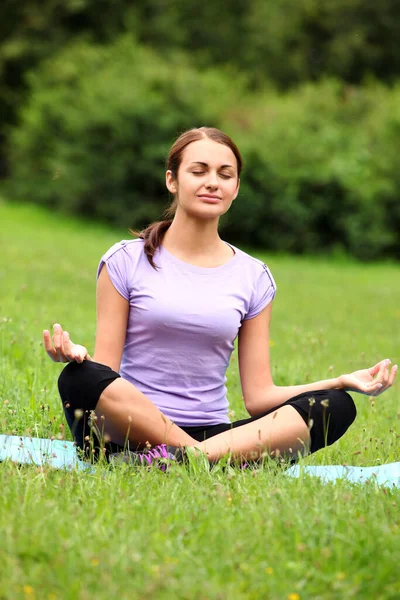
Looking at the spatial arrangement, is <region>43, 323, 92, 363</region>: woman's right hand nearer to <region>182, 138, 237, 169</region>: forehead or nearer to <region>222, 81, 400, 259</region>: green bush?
<region>182, 138, 237, 169</region>: forehead

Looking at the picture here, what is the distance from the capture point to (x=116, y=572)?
2.30 metres

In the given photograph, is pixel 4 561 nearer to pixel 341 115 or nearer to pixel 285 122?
pixel 285 122

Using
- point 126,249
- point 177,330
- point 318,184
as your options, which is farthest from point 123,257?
point 318,184

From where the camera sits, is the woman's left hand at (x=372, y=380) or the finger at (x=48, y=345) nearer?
the finger at (x=48, y=345)

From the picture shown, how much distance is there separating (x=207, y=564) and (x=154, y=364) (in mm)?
1662

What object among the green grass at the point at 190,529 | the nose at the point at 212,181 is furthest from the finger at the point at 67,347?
the nose at the point at 212,181

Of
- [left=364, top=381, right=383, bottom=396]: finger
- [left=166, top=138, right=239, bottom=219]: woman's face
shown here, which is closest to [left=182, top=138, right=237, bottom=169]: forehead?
[left=166, top=138, right=239, bottom=219]: woman's face

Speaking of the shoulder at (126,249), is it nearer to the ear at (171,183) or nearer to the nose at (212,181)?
the ear at (171,183)

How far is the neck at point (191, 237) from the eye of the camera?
4152 millimetres

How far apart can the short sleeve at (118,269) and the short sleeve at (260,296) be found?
0.61 meters

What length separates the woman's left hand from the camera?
12.2ft

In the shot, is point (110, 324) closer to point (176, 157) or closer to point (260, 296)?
point (260, 296)

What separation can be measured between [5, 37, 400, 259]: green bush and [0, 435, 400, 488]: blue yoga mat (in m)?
16.1

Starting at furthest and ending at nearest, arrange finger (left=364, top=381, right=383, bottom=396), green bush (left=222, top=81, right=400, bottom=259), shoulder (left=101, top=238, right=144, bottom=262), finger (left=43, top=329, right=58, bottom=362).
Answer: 1. green bush (left=222, top=81, right=400, bottom=259)
2. shoulder (left=101, top=238, right=144, bottom=262)
3. finger (left=364, top=381, right=383, bottom=396)
4. finger (left=43, top=329, right=58, bottom=362)
